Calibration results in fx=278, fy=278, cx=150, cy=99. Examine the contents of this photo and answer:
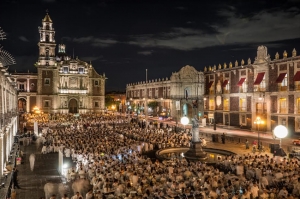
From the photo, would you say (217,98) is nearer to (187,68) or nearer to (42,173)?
(187,68)

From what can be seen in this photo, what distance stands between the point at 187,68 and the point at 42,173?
153 ft

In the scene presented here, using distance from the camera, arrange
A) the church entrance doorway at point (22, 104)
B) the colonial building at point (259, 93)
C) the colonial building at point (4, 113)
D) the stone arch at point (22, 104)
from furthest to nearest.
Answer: the church entrance doorway at point (22, 104) < the stone arch at point (22, 104) < the colonial building at point (259, 93) < the colonial building at point (4, 113)

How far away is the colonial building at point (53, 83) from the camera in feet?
238

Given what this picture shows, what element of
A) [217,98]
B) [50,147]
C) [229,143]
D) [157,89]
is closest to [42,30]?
[157,89]

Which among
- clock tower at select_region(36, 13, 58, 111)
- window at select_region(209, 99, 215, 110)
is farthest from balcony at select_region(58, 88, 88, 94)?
window at select_region(209, 99, 215, 110)

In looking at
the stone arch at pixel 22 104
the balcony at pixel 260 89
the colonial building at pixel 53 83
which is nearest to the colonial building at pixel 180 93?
the balcony at pixel 260 89

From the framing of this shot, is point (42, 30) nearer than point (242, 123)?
No

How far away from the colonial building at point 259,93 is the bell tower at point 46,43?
141 ft

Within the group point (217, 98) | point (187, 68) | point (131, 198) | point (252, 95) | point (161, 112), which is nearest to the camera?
point (131, 198)

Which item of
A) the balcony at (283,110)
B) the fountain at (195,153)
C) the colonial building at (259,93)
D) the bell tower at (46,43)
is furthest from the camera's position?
the bell tower at (46,43)

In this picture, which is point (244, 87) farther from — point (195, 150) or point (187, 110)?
point (195, 150)

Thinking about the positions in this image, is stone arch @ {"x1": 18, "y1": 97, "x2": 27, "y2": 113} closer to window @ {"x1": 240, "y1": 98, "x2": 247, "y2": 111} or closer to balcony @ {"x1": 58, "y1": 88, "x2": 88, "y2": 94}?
balcony @ {"x1": 58, "y1": 88, "x2": 88, "y2": 94}

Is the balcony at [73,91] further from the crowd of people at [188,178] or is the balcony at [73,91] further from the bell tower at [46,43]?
the crowd of people at [188,178]

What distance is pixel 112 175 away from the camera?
15.0m
